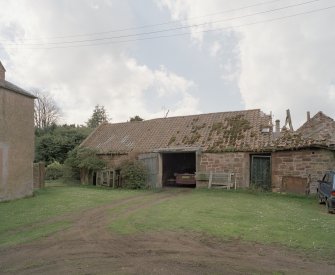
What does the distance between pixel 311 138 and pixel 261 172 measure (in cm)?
344

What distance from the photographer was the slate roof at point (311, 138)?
60.4ft

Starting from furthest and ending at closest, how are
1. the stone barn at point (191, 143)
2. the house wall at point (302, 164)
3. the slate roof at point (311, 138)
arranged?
the stone barn at point (191, 143)
the house wall at point (302, 164)
the slate roof at point (311, 138)

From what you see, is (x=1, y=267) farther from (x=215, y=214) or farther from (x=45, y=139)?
(x=45, y=139)

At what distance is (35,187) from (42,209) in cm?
864

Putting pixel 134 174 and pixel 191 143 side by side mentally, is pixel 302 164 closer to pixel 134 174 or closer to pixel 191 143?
pixel 191 143

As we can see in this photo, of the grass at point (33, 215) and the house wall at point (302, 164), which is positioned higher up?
the house wall at point (302, 164)

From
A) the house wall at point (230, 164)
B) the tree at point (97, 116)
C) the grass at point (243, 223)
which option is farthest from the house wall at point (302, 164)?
the tree at point (97, 116)

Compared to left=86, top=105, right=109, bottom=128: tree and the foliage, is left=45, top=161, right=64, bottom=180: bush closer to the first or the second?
the foliage

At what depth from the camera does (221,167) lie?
21188 millimetres

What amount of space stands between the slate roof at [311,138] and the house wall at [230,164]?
210 centimetres

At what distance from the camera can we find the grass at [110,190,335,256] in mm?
8203

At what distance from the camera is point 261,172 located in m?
20.4

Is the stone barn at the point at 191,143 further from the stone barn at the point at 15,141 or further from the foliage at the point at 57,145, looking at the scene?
the stone barn at the point at 15,141

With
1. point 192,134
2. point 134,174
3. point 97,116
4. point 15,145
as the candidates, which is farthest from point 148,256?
point 97,116
